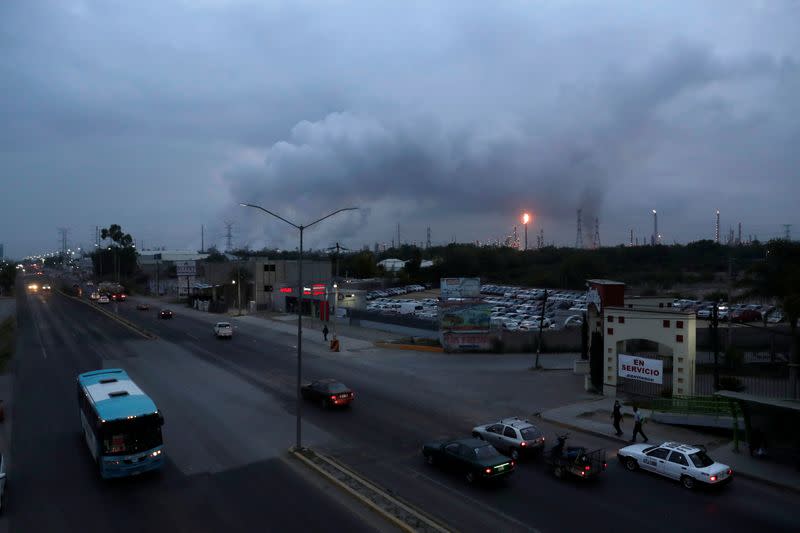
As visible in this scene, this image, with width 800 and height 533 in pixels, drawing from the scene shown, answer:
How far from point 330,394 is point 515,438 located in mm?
8710

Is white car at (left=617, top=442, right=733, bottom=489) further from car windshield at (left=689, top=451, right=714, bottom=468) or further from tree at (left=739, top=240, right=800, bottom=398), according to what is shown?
tree at (left=739, top=240, right=800, bottom=398)

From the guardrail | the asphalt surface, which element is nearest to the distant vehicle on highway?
the asphalt surface

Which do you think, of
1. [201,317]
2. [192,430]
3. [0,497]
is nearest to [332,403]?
[192,430]

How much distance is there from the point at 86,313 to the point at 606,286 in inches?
2438

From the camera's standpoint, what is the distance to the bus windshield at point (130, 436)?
13.8 m

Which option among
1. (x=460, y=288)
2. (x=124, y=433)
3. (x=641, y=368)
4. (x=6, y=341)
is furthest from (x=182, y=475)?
(x=6, y=341)

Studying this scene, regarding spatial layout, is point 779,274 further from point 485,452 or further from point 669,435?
point 485,452

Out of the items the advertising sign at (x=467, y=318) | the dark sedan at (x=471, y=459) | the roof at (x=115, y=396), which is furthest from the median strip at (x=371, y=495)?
the advertising sign at (x=467, y=318)

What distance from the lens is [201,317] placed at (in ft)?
216

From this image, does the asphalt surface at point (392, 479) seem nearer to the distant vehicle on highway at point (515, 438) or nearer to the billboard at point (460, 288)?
the distant vehicle on highway at point (515, 438)

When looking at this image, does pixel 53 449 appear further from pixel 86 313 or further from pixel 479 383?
pixel 86 313

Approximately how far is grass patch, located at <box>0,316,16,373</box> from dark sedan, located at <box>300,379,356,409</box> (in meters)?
19.5

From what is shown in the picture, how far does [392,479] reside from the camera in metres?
15.0

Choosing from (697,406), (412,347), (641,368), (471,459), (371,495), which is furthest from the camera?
(412,347)
